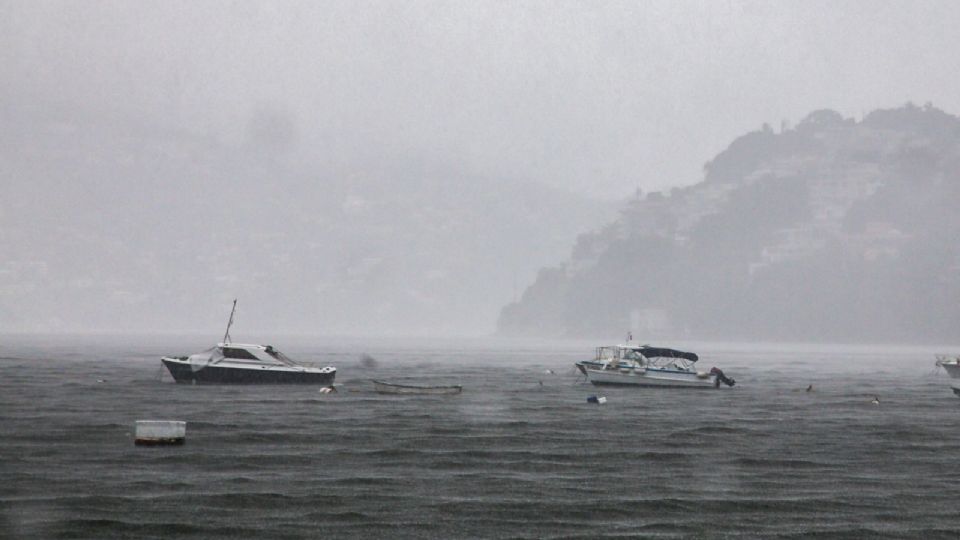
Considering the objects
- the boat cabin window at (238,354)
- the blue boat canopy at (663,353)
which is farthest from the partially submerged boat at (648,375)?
the boat cabin window at (238,354)

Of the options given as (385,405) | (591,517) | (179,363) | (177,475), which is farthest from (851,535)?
(179,363)

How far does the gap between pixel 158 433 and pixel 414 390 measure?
3819cm

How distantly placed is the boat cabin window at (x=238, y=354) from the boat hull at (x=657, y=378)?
103 ft

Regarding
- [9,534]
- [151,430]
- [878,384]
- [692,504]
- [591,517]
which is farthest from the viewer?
[878,384]

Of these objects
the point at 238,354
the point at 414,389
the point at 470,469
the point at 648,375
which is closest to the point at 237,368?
the point at 238,354

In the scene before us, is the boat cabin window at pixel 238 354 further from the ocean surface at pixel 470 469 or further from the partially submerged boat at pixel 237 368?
the ocean surface at pixel 470 469

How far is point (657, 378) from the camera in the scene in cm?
9594

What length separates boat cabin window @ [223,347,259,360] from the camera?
87188mm

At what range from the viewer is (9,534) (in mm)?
26672

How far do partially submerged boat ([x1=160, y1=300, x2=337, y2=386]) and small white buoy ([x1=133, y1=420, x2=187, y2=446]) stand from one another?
41390 mm

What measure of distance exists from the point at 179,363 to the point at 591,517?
62632 mm

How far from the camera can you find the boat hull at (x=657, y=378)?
9550 centimetres

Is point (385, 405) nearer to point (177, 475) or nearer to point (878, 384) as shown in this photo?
point (177, 475)

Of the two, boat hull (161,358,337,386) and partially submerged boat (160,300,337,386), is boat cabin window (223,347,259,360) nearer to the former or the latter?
partially submerged boat (160,300,337,386)
